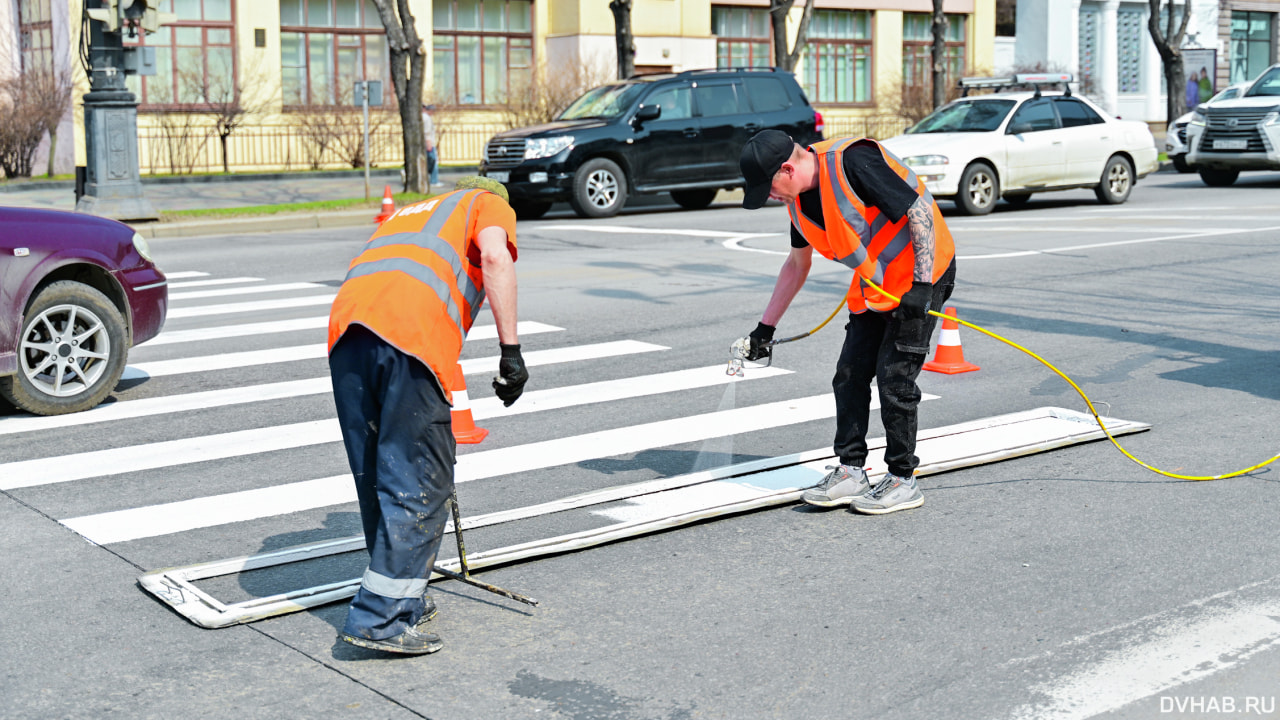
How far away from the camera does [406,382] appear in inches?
169

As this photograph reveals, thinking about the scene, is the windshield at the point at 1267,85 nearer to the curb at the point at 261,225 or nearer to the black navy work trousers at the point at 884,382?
the curb at the point at 261,225

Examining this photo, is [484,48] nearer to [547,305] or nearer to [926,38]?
[926,38]

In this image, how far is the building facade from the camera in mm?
31678

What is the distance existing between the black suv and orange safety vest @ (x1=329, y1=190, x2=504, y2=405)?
15.6m

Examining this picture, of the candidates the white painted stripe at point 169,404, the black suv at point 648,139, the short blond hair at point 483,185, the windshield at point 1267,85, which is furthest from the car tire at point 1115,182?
the short blond hair at point 483,185

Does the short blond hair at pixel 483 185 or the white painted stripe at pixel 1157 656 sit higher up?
the short blond hair at pixel 483 185

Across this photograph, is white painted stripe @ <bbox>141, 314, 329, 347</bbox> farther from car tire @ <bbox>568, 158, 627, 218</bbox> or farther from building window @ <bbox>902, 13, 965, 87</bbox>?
building window @ <bbox>902, 13, 965, 87</bbox>

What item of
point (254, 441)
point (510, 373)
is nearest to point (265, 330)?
point (254, 441)

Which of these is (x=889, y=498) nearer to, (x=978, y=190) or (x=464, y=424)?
(x=464, y=424)

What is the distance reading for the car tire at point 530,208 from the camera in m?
20.7

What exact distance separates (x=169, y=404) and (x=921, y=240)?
4.82 meters

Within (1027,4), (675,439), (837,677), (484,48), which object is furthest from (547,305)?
(1027,4)

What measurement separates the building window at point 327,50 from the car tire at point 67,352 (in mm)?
25594

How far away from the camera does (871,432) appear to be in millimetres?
7465
